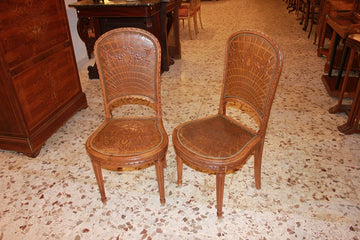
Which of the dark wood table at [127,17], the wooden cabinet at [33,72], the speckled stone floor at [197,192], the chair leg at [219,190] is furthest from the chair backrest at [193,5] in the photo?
the chair leg at [219,190]

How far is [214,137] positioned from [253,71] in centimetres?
45

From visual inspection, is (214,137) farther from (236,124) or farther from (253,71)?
(253,71)

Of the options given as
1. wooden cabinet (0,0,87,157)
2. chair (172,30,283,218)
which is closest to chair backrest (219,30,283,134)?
chair (172,30,283,218)

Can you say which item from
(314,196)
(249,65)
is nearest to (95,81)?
(249,65)

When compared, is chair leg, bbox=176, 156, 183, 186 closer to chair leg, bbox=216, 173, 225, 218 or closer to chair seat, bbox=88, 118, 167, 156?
chair seat, bbox=88, 118, 167, 156

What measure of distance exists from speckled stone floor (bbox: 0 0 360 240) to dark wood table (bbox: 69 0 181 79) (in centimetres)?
113

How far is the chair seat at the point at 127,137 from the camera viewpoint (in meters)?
1.63

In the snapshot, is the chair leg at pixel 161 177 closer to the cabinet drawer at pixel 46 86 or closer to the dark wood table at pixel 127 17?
the cabinet drawer at pixel 46 86

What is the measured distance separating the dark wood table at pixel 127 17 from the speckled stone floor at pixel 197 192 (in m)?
1.13

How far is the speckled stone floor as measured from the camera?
5.56ft

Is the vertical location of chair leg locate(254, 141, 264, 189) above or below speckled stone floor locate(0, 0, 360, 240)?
above

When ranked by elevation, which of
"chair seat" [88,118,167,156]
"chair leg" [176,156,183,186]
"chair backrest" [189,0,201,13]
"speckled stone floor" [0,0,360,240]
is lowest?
"speckled stone floor" [0,0,360,240]

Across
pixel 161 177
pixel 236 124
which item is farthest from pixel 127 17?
pixel 161 177

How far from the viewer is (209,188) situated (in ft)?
6.54
